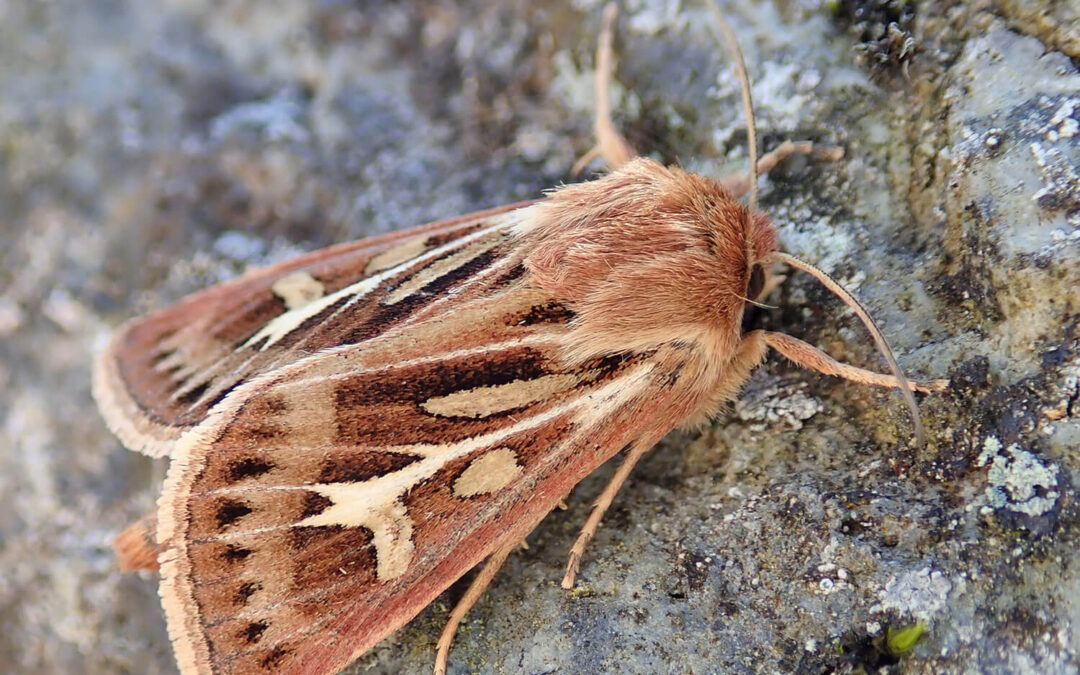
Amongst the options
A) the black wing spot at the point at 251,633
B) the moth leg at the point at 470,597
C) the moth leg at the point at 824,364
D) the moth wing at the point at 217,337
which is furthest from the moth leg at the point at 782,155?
the black wing spot at the point at 251,633

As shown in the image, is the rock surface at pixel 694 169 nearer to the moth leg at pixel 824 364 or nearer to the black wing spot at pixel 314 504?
the moth leg at pixel 824 364

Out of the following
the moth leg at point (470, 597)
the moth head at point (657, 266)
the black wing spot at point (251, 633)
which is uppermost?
the moth head at point (657, 266)

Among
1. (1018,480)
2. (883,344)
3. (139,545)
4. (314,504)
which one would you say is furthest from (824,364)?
(139,545)

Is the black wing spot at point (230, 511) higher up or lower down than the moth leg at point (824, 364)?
lower down

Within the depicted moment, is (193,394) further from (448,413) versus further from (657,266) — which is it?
(657,266)

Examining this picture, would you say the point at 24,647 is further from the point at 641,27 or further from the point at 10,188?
the point at 641,27

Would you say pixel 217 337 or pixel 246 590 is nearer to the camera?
pixel 246 590
